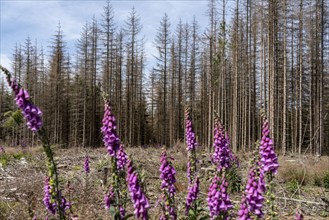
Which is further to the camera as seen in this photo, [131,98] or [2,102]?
[2,102]

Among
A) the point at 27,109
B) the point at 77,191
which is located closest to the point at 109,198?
the point at 27,109

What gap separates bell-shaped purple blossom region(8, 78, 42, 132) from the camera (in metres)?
3.10

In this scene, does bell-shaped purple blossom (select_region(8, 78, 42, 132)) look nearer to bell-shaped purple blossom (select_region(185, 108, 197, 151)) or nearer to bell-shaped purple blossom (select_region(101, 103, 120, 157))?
bell-shaped purple blossom (select_region(101, 103, 120, 157))

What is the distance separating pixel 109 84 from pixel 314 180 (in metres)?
30.4

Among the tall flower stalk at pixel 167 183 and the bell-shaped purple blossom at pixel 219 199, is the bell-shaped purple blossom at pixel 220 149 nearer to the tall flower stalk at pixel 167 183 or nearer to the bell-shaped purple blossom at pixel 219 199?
the tall flower stalk at pixel 167 183

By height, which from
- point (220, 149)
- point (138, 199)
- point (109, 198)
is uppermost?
point (220, 149)

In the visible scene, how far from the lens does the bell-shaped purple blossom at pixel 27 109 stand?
3.10 metres

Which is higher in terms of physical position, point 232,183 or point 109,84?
point 109,84

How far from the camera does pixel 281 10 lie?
85.5 ft

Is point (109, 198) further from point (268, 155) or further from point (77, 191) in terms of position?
point (77, 191)

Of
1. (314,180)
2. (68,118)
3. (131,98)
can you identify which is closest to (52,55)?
(68,118)

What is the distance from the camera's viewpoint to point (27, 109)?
312 centimetres

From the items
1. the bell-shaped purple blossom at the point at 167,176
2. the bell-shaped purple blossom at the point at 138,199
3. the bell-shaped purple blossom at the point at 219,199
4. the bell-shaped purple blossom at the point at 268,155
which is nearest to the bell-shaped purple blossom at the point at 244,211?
the bell-shaped purple blossom at the point at 219,199

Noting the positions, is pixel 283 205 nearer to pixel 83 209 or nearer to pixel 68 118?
pixel 83 209
